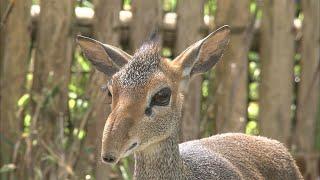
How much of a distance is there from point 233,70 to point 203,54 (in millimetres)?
2171

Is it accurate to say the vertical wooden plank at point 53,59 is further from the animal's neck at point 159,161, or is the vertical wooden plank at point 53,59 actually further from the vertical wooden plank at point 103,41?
the animal's neck at point 159,161

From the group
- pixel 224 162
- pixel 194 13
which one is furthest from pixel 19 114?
pixel 224 162

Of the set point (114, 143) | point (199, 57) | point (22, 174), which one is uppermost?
point (199, 57)

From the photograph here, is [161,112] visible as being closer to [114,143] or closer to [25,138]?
[114,143]

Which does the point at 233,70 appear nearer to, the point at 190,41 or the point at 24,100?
the point at 190,41

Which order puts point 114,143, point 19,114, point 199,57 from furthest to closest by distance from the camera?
point 19,114 → point 199,57 → point 114,143

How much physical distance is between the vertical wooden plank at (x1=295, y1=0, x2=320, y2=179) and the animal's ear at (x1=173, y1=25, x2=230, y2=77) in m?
2.67

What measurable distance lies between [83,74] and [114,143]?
325 centimetres

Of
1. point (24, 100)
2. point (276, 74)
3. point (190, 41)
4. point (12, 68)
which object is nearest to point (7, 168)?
point (24, 100)

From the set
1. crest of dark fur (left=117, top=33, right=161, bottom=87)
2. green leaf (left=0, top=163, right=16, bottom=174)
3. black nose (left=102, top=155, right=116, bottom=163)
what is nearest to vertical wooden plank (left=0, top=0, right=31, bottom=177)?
green leaf (left=0, top=163, right=16, bottom=174)

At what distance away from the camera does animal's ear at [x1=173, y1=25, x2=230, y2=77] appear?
5.88 meters

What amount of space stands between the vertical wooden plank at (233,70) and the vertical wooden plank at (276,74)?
0.26 meters

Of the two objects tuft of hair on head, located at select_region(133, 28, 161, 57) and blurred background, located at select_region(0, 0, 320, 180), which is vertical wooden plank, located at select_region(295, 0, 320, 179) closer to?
blurred background, located at select_region(0, 0, 320, 180)

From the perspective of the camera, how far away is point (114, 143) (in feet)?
16.6
